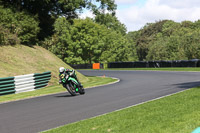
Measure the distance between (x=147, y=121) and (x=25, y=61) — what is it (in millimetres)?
19133

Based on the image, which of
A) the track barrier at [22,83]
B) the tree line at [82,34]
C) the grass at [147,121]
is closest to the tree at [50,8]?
the tree line at [82,34]

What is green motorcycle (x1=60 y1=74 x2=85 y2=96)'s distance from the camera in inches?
586

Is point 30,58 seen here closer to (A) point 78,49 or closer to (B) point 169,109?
(B) point 169,109

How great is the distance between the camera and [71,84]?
601 inches

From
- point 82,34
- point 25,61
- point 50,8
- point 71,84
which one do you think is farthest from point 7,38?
point 82,34

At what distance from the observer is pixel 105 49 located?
88.4 meters

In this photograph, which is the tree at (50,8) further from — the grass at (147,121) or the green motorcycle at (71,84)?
the grass at (147,121)

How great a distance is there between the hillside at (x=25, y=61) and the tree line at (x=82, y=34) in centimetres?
105

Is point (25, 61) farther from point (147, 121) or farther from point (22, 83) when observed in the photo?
point (147, 121)

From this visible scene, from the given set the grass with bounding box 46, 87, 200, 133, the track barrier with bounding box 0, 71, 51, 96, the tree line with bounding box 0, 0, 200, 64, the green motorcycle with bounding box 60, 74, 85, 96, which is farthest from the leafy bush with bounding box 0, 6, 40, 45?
the grass with bounding box 46, 87, 200, 133

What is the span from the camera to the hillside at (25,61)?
2265 cm

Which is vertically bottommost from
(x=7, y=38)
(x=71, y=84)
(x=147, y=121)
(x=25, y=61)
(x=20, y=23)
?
(x=147, y=121)

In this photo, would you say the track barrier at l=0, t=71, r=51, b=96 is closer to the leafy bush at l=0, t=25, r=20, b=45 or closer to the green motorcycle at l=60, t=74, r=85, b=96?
the green motorcycle at l=60, t=74, r=85, b=96

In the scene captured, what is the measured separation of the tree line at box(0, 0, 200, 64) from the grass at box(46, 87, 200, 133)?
19135 mm
